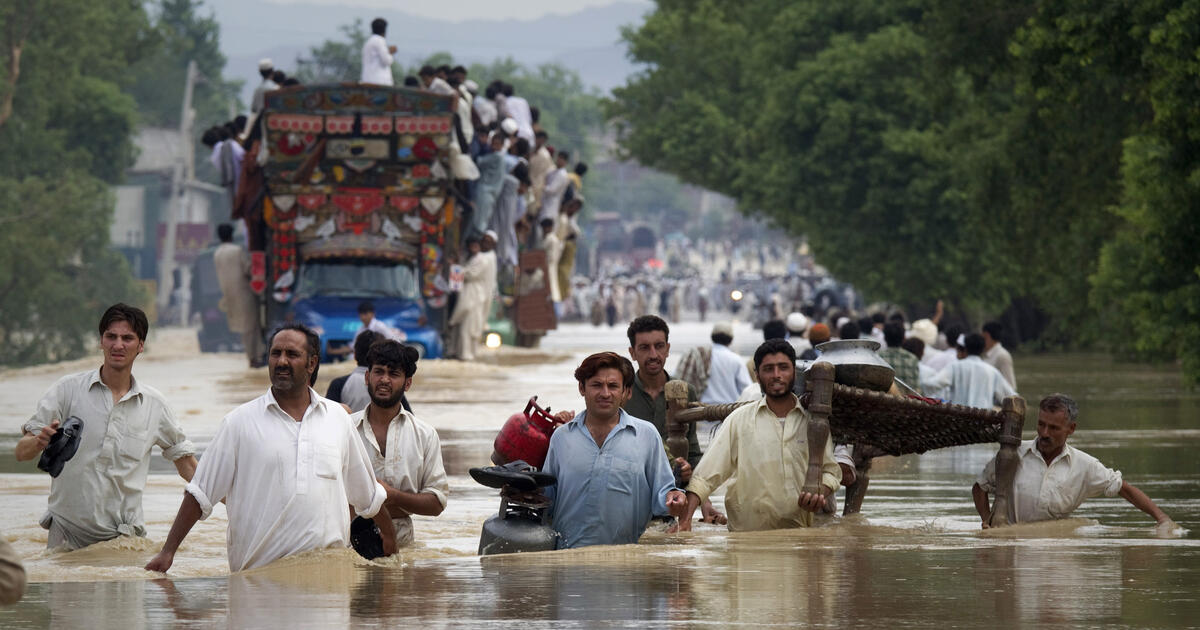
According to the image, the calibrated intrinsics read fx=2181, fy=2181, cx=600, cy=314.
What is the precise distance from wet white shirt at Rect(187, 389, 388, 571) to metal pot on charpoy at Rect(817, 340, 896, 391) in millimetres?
3345

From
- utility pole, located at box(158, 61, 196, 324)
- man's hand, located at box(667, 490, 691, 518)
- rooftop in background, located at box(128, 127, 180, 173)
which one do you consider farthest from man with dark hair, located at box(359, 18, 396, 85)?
rooftop in background, located at box(128, 127, 180, 173)

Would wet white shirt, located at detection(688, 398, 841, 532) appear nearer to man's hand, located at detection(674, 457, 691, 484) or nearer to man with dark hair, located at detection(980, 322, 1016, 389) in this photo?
man's hand, located at detection(674, 457, 691, 484)

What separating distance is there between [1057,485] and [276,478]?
197 inches

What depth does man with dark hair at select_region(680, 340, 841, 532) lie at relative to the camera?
10998mm

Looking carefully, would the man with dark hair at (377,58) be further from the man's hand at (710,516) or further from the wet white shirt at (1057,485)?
the wet white shirt at (1057,485)

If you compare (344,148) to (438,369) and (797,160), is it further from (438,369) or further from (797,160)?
(797,160)

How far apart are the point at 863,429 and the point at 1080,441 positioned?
30.0 ft

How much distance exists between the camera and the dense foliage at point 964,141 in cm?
2441

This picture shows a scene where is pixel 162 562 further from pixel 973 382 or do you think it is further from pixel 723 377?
pixel 973 382

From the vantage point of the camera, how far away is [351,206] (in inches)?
1325

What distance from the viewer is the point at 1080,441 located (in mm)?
20594

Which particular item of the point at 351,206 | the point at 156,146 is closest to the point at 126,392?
the point at 351,206

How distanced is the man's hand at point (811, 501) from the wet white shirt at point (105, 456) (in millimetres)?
3037

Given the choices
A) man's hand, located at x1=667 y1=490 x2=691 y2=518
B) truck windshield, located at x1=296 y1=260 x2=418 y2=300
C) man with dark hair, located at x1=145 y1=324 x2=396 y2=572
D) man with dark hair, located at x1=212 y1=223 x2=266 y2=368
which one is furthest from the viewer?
man with dark hair, located at x1=212 y1=223 x2=266 y2=368
